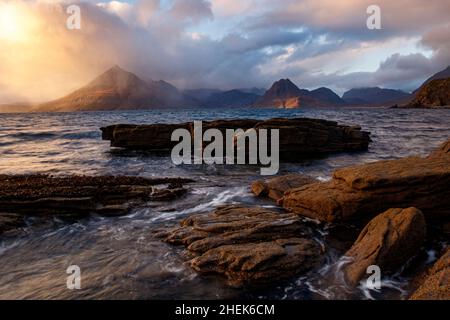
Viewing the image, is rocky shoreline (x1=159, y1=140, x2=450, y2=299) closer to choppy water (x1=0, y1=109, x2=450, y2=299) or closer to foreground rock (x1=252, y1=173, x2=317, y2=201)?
choppy water (x1=0, y1=109, x2=450, y2=299)

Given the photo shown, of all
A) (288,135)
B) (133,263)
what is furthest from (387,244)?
(288,135)

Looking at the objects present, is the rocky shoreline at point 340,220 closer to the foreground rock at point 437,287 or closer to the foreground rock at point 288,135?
the foreground rock at point 437,287

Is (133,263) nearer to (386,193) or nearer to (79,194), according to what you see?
(79,194)

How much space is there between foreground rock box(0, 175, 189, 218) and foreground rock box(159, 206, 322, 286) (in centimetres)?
521

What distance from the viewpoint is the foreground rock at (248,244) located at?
10.7 meters

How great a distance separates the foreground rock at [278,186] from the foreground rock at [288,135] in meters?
15.2

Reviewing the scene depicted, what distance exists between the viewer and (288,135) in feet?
120

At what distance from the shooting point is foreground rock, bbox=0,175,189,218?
1727cm

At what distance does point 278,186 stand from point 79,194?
11.1 metres

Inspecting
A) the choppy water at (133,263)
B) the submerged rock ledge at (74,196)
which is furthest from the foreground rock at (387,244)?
the submerged rock ledge at (74,196)

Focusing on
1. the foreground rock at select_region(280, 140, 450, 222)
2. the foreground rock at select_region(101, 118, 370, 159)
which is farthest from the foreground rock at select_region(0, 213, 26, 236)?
the foreground rock at select_region(101, 118, 370, 159)

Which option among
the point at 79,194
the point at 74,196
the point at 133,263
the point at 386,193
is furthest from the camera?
the point at 79,194
